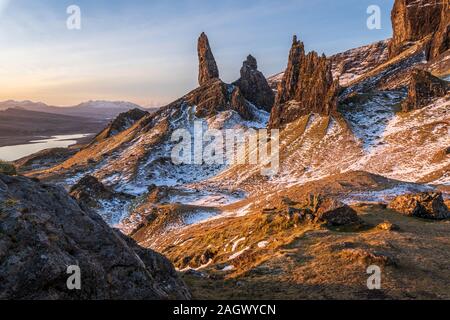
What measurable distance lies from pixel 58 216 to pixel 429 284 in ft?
56.0

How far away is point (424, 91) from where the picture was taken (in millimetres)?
85188

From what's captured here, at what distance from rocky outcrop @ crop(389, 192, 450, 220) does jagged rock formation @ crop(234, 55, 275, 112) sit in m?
105

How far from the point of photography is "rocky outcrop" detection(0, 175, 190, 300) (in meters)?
10.3

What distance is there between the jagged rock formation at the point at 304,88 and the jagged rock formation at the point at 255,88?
25460 mm

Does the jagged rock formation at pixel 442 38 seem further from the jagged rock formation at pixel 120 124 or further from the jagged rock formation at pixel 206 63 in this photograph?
the jagged rock formation at pixel 120 124

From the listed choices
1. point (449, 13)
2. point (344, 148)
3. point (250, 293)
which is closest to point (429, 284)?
point (250, 293)

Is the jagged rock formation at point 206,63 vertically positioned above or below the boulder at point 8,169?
above

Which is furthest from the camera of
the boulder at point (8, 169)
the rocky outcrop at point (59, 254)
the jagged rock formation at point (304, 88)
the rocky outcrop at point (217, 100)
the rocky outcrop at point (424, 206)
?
the rocky outcrop at point (217, 100)

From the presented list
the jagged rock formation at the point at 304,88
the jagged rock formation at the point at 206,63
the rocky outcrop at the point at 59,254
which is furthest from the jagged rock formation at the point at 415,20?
the rocky outcrop at the point at 59,254

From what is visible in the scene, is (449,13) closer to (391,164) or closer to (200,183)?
(391,164)

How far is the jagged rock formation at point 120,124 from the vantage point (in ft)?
488

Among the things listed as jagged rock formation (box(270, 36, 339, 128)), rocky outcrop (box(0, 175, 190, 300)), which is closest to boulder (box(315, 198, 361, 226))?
rocky outcrop (box(0, 175, 190, 300))

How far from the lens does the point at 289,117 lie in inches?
4117

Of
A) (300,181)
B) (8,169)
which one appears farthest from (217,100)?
(8,169)
